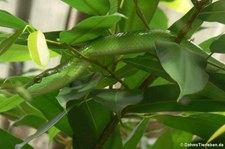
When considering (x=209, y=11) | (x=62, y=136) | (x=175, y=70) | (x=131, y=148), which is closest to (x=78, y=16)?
(x=62, y=136)

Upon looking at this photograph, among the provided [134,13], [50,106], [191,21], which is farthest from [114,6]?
[50,106]

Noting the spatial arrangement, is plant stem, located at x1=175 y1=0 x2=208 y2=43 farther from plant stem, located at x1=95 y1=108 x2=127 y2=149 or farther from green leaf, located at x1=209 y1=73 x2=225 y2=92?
plant stem, located at x1=95 y1=108 x2=127 y2=149

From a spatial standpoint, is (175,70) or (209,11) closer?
(175,70)

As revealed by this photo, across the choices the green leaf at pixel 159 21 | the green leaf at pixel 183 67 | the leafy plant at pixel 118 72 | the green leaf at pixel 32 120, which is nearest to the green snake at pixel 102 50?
the leafy plant at pixel 118 72

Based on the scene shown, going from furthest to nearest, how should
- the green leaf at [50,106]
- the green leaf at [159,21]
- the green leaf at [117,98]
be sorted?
1. the green leaf at [159,21]
2. the green leaf at [50,106]
3. the green leaf at [117,98]

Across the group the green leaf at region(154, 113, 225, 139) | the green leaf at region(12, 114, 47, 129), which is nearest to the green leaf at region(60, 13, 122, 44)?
the green leaf at region(154, 113, 225, 139)

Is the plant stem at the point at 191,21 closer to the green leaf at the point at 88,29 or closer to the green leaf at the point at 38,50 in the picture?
the green leaf at the point at 88,29

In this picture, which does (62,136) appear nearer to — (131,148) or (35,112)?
(35,112)
